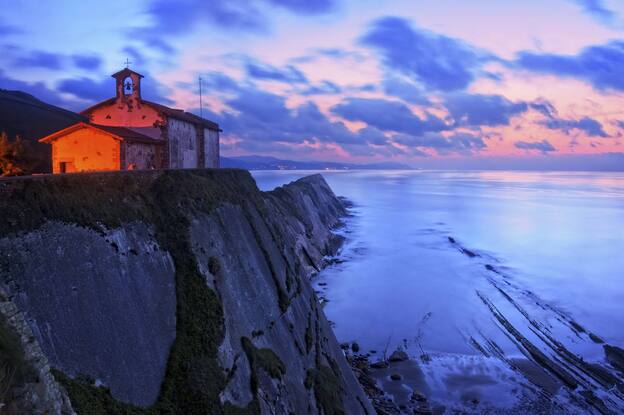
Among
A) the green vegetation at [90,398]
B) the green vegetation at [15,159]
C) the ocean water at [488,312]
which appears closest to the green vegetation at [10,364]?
the green vegetation at [90,398]

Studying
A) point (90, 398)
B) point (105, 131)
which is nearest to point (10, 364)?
point (90, 398)

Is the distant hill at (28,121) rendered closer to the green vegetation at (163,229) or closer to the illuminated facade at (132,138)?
the illuminated facade at (132,138)

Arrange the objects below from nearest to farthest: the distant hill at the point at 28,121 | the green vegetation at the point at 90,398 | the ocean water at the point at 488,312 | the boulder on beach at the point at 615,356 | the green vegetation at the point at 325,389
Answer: the green vegetation at the point at 90,398, the green vegetation at the point at 325,389, the ocean water at the point at 488,312, the boulder on beach at the point at 615,356, the distant hill at the point at 28,121

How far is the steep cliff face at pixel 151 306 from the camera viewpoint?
31.6 feet

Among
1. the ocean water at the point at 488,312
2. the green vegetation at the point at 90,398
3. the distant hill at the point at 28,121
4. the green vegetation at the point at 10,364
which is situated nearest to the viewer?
the green vegetation at the point at 10,364

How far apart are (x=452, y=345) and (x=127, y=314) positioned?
2605 cm

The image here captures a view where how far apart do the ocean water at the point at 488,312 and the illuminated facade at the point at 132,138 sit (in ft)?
57.3

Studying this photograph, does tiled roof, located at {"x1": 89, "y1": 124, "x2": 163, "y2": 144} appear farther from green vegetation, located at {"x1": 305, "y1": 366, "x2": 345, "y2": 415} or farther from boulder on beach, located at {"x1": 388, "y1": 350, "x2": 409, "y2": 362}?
boulder on beach, located at {"x1": 388, "y1": 350, "x2": 409, "y2": 362}

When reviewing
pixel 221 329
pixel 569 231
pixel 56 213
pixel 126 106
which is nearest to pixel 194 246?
pixel 221 329

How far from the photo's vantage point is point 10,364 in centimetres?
793

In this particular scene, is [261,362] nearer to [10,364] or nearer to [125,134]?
[10,364]

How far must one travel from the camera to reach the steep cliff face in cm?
962

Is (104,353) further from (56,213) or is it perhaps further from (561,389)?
(561,389)

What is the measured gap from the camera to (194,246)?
15.6m
